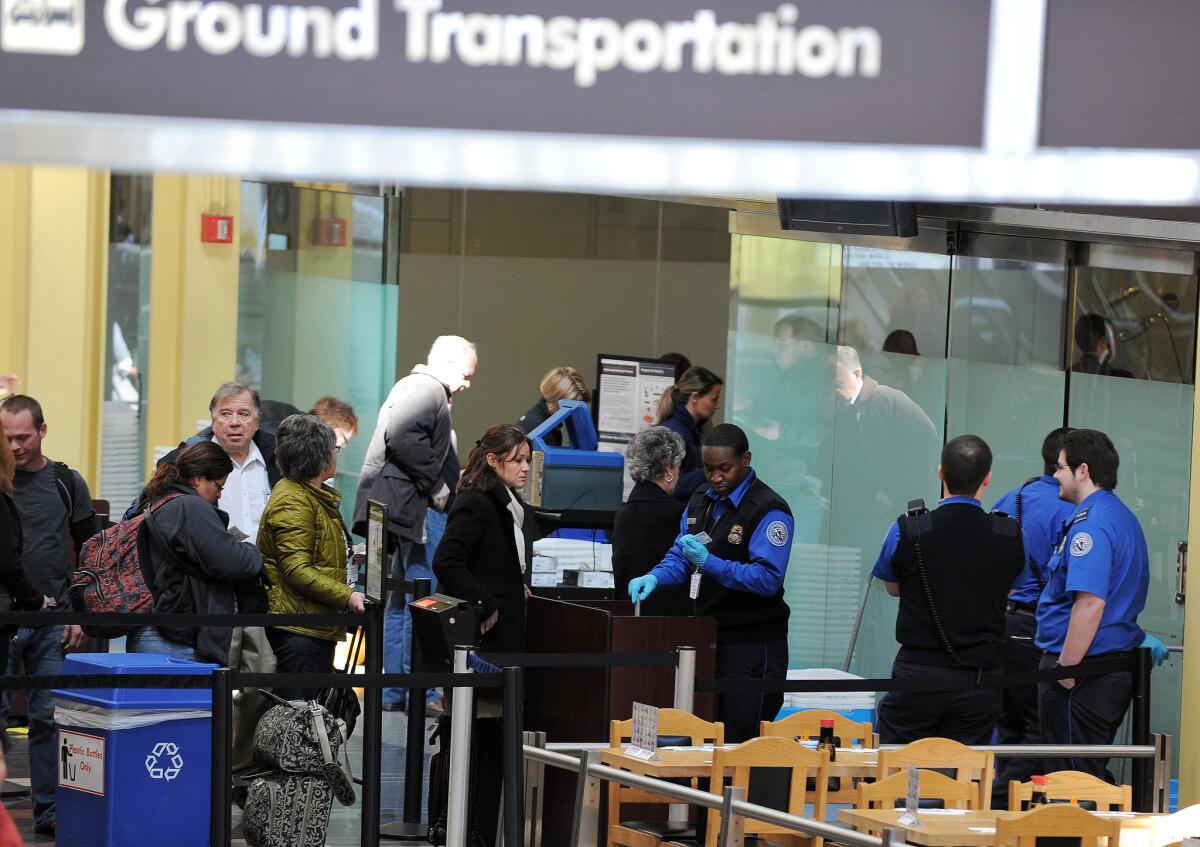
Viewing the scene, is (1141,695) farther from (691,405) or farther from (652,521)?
(691,405)

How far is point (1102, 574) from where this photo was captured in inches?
248

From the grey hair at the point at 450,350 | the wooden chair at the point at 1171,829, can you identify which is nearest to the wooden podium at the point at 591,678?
the wooden chair at the point at 1171,829

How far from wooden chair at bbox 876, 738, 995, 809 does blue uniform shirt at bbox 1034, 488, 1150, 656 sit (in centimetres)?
105

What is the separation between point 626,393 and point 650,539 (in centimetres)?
542

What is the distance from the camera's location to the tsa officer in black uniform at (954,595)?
6.30 m

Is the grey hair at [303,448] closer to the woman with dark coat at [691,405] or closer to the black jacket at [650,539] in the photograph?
the black jacket at [650,539]

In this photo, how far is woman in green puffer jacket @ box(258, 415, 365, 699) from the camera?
686 centimetres

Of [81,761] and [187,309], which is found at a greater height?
[187,309]

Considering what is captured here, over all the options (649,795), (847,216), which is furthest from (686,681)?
(847,216)

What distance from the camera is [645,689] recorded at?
655 cm

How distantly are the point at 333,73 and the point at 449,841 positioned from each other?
4.26m

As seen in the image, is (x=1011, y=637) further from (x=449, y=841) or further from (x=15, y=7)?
(x=15, y=7)

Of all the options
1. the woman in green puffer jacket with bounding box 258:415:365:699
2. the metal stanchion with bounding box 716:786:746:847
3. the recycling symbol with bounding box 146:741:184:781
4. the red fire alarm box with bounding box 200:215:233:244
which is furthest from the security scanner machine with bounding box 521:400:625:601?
the red fire alarm box with bounding box 200:215:233:244

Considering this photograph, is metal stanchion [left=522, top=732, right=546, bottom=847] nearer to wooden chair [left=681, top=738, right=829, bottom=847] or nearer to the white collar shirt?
wooden chair [left=681, top=738, right=829, bottom=847]
